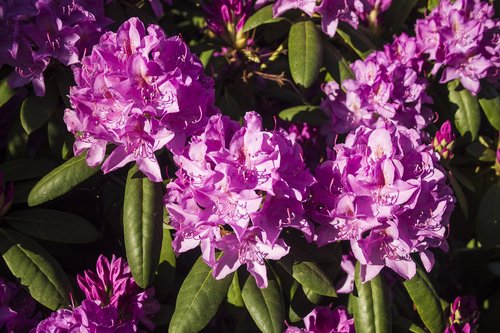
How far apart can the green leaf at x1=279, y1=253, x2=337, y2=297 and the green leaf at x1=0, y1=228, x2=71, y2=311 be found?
1.62 feet

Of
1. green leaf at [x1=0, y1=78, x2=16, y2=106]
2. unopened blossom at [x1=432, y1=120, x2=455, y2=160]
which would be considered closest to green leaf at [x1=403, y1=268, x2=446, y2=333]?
unopened blossom at [x1=432, y1=120, x2=455, y2=160]

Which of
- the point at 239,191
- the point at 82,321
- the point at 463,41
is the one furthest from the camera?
the point at 463,41

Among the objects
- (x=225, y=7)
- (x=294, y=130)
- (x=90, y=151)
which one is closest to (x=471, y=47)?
(x=294, y=130)

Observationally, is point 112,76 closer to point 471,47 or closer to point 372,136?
point 372,136

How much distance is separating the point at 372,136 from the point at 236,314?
57 centimetres

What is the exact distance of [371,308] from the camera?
1.51 metres

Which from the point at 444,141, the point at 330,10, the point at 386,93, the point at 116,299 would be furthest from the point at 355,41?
the point at 116,299

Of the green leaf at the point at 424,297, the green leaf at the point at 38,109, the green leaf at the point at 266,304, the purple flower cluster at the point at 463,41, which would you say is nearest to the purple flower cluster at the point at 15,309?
the green leaf at the point at 38,109

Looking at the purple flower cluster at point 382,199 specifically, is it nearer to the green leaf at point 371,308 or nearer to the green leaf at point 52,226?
the green leaf at point 371,308

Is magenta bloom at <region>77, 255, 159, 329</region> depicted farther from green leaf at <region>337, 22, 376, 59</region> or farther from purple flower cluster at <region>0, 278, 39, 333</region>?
green leaf at <region>337, 22, 376, 59</region>

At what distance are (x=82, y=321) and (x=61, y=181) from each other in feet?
1.00

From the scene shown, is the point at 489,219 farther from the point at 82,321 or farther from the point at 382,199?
the point at 82,321

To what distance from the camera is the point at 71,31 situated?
1.55 m

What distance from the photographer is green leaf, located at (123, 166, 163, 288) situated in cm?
139
